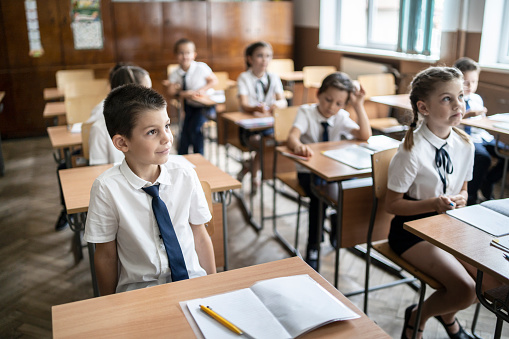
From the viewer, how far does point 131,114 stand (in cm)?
145

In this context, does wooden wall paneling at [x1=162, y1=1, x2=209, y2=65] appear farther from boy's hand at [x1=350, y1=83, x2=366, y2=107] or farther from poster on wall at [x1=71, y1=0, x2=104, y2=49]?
boy's hand at [x1=350, y1=83, x2=366, y2=107]

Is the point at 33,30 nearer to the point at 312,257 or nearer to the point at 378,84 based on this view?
the point at 378,84

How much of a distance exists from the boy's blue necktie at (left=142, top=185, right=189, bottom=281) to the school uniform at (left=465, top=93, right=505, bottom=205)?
2.27 metres

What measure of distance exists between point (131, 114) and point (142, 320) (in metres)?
0.64

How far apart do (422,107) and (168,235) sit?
116 cm

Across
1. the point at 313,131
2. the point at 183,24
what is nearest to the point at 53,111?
the point at 313,131

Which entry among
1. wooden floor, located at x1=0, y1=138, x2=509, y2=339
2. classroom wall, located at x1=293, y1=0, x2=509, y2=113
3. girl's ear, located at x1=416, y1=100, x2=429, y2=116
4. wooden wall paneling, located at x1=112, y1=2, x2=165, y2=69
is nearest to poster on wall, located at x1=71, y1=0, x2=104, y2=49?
wooden wall paneling, located at x1=112, y1=2, x2=165, y2=69

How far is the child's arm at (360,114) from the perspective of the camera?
2.82 meters

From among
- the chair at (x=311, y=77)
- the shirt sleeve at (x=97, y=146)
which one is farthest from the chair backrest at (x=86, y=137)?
the chair at (x=311, y=77)

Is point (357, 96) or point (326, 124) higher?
point (357, 96)

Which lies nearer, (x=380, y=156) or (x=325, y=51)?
(x=380, y=156)

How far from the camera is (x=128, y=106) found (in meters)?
1.45

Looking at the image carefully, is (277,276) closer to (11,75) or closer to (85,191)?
(85,191)

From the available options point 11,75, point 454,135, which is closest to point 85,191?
point 454,135
